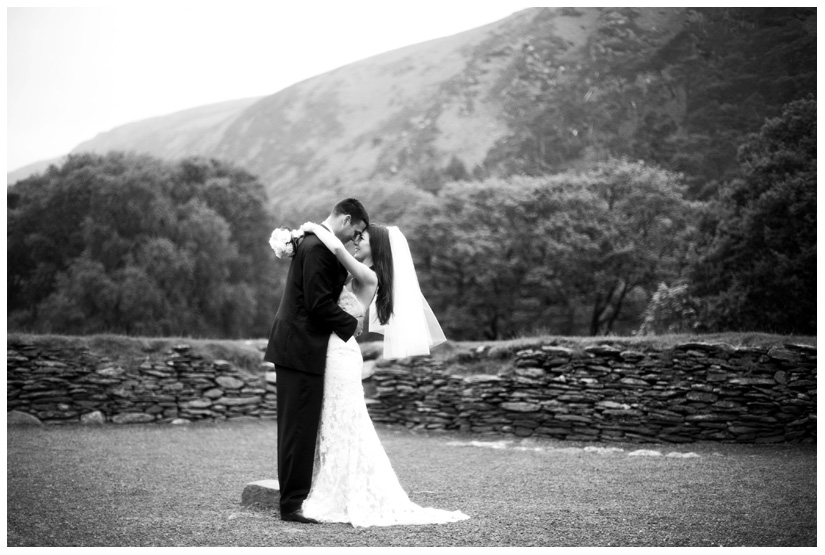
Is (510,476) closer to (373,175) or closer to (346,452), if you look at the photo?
(346,452)

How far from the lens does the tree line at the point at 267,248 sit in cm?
2480

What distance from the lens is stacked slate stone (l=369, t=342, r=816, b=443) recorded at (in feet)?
30.0

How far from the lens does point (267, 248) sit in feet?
102

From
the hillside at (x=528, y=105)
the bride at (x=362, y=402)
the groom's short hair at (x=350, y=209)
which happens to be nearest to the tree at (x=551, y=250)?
the hillside at (x=528, y=105)

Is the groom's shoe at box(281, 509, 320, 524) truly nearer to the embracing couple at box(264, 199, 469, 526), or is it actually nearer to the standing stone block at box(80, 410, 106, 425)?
the embracing couple at box(264, 199, 469, 526)

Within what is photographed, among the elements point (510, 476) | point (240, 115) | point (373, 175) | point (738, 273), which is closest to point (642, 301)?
point (738, 273)

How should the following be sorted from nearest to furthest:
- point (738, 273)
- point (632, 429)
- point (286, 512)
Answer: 1. point (286, 512)
2. point (632, 429)
3. point (738, 273)

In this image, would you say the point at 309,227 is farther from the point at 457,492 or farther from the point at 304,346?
the point at 457,492

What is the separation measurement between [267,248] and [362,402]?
88.4ft

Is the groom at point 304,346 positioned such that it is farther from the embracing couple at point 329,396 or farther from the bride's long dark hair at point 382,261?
the bride's long dark hair at point 382,261

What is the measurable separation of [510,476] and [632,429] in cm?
348

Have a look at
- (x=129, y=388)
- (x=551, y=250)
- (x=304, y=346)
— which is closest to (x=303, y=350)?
(x=304, y=346)

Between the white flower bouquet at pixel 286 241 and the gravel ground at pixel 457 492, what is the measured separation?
6.42 feet
